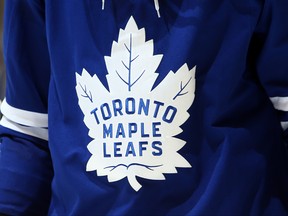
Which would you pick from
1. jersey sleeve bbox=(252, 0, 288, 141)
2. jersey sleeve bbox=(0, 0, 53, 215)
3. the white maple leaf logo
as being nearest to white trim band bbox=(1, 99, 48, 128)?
jersey sleeve bbox=(0, 0, 53, 215)

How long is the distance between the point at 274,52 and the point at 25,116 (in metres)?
0.34

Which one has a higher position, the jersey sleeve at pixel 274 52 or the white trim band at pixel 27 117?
the jersey sleeve at pixel 274 52

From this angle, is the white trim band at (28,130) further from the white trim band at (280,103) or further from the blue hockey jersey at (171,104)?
the white trim band at (280,103)

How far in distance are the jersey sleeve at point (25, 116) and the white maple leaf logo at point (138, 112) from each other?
0.13 metres

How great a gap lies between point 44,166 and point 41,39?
176 mm

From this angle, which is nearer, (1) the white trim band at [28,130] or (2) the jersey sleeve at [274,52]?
(2) the jersey sleeve at [274,52]

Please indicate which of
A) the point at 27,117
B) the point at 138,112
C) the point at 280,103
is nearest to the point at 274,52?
the point at 280,103

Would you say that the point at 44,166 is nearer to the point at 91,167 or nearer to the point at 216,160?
the point at 91,167

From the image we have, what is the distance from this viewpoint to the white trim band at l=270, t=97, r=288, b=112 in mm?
721

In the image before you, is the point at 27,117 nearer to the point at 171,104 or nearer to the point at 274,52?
the point at 171,104

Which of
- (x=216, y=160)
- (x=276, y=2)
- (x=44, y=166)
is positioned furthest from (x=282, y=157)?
(x=44, y=166)

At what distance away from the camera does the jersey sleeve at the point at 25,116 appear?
0.78 m

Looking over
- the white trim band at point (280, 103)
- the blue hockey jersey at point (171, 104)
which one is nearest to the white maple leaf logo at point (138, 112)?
the blue hockey jersey at point (171, 104)

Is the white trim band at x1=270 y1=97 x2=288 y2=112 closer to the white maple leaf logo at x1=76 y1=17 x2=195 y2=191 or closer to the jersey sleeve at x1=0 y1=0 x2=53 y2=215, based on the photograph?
the white maple leaf logo at x1=76 y1=17 x2=195 y2=191
